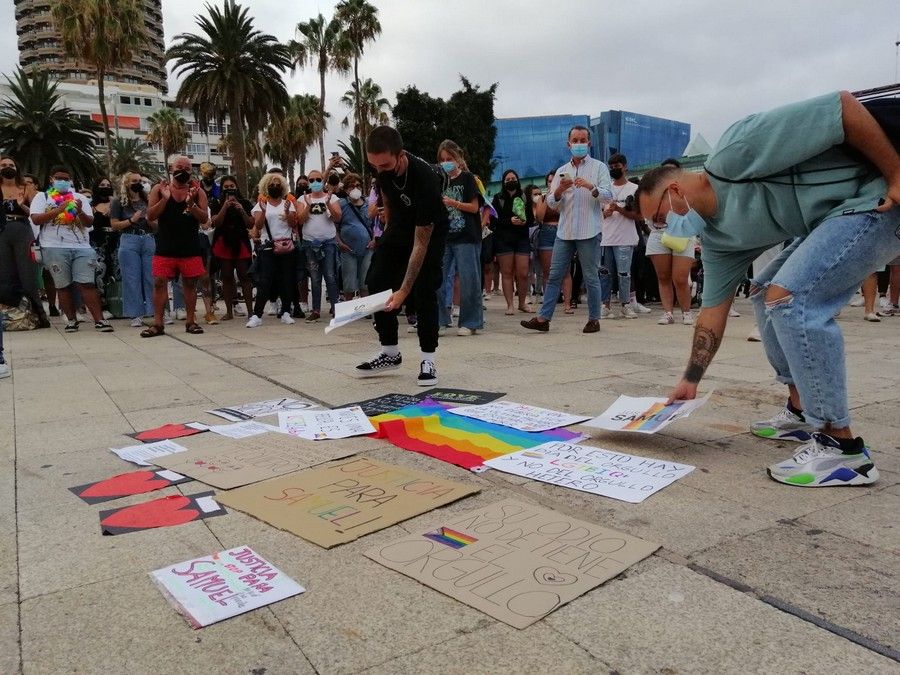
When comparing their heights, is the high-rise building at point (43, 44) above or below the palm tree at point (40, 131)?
above

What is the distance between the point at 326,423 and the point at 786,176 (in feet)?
7.45

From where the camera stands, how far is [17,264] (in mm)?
8070

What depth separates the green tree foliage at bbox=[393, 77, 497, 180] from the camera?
4372 cm

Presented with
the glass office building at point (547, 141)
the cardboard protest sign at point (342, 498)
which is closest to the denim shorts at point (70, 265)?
the cardboard protest sign at point (342, 498)

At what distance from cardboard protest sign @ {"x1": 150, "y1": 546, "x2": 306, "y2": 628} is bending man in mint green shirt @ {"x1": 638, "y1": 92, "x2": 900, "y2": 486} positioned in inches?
69.8

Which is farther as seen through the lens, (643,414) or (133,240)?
(133,240)

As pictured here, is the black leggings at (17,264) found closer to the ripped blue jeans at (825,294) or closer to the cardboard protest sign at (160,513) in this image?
the cardboard protest sign at (160,513)

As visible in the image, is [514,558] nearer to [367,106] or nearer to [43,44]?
[367,106]

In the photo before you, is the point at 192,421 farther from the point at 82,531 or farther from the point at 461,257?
the point at 461,257

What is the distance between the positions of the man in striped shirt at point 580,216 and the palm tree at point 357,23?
127 feet

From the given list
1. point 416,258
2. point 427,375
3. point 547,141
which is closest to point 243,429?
point 427,375

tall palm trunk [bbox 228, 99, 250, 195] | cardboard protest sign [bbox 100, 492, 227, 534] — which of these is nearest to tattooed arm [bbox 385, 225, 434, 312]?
cardboard protest sign [bbox 100, 492, 227, 534]

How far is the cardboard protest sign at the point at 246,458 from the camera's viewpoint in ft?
8.57

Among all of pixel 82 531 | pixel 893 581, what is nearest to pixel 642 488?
pixel 893 581
